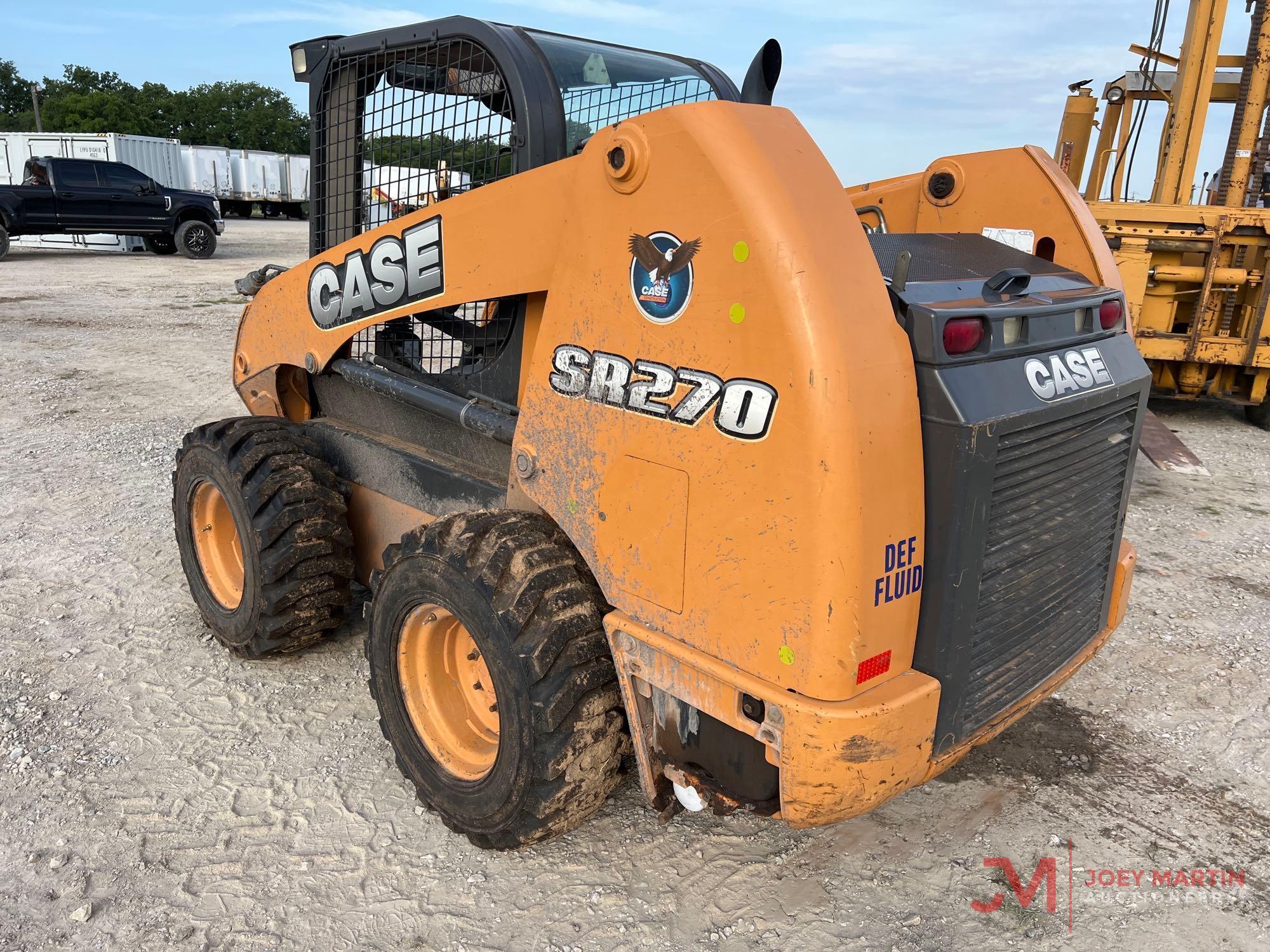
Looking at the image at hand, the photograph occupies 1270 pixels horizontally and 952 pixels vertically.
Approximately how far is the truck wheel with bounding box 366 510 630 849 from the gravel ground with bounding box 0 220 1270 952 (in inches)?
9.4

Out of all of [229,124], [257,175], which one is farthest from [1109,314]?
[229,124]

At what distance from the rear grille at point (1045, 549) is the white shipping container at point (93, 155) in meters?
22.5

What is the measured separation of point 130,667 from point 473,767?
1789 millimetres

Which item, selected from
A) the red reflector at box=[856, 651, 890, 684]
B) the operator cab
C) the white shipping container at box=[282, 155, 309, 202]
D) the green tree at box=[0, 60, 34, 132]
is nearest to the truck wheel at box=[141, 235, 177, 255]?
the white shipping container at box=[282, 155, 309, 202]

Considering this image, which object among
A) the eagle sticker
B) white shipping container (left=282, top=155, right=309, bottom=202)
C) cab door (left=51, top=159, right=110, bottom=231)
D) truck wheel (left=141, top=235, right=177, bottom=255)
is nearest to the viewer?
the eagle sticker

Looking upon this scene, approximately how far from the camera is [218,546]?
3.86m

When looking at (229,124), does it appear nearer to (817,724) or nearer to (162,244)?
(162,244)

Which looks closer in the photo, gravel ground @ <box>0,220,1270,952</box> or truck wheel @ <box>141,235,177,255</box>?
gravel ground @ <box>0,220,1270,952</box>

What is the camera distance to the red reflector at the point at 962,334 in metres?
1.97

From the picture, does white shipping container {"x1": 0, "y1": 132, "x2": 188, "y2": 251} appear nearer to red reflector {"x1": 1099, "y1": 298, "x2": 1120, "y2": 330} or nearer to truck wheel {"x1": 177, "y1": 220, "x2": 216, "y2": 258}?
truck wheel {"x1": 177, "y1": 220, "x2": 216, "y2": 258}

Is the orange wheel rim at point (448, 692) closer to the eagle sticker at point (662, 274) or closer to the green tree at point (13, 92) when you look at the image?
the eagle sticker at point (662, 274)

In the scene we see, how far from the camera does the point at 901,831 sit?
2852 millimetres

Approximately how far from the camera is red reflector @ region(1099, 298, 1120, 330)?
2.52 m

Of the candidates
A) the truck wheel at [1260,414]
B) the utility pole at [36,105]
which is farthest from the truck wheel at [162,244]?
the utility pole at [36,105]
